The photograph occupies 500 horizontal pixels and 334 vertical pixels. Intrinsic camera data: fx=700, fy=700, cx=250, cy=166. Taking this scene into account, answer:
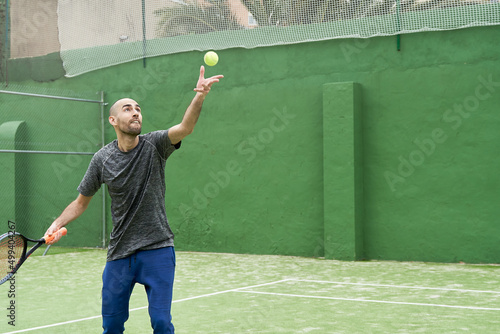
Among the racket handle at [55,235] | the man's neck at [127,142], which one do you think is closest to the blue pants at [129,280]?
the racket handle at [55,235]

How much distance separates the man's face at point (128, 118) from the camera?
347 cm

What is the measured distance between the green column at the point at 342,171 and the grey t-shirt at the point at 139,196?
6.01 m

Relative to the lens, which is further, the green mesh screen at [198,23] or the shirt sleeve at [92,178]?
the green mesh screen at [198,23]

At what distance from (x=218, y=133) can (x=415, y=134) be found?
119 inches

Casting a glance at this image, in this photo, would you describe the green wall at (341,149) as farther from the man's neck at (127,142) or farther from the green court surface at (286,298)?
the man's neck at (127,142)

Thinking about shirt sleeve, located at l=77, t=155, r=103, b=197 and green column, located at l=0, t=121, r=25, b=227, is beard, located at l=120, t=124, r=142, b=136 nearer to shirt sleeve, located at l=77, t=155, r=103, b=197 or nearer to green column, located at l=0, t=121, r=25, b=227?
shirt sleeve, located at l=77, t=155, r=103, b=197

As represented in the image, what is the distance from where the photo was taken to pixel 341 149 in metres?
9.36

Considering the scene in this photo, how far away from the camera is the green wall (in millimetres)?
8727

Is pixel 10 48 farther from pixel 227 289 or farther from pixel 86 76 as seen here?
pixel 227 289

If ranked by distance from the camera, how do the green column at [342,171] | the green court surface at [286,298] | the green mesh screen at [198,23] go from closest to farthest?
the green court surface at [286,298] < the green mesh screen at [198,23] < the green column at [342,171]

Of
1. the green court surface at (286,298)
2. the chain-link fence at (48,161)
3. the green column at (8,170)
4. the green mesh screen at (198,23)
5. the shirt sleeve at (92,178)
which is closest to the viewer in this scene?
the shirt sleeve at (92,178)

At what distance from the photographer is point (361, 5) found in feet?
A: 30.8

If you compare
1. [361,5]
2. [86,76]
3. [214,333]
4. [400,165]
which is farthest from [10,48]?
[214,333]

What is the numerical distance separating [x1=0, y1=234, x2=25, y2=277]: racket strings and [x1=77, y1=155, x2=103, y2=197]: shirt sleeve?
437mm
